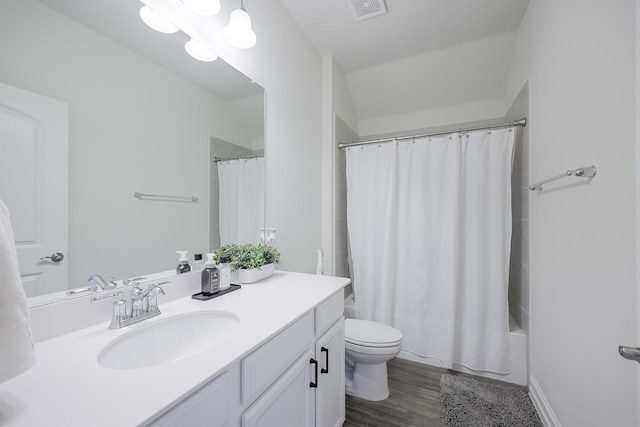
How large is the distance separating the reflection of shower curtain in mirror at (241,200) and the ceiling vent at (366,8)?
127cm

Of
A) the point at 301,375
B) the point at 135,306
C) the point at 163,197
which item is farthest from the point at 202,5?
the point at 301,375

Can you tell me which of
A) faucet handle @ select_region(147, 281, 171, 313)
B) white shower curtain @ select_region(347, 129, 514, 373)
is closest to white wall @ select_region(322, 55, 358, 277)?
white shower curtain @ select_region(347, 129, 514, 373)

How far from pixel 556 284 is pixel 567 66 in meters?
1.08

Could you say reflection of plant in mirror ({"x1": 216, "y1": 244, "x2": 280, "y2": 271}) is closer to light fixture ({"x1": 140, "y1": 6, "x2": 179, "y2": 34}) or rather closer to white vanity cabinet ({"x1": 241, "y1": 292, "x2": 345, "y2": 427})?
white vanity cabinet ({"x1": 241, "y1": 292, "x2": 345, "y2": 427})

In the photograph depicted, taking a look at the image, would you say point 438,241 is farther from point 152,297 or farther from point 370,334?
point 152,297

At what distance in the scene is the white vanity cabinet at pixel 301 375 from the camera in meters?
0.77

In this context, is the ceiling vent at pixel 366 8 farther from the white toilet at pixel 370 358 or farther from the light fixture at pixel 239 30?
the white toilet at pixel 370 358

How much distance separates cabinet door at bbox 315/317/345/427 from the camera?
1.17 m

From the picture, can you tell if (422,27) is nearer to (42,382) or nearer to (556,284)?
(556,284)

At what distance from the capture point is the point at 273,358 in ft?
2.77

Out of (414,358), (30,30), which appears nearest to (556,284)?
(414,358)

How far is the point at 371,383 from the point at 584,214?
1483mm

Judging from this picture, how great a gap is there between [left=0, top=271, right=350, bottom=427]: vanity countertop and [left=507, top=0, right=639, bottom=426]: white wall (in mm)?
1149

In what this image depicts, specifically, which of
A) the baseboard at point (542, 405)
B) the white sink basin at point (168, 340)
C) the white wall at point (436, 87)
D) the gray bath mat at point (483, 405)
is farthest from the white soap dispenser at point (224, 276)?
the white wall at point (436, 87)
